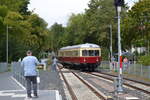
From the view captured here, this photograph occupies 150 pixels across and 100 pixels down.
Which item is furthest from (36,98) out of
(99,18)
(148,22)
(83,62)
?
(99,18)

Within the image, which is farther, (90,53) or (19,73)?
(90,53)

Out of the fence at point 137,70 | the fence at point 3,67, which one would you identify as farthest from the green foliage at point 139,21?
the fence at point 3,67

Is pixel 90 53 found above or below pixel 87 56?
above

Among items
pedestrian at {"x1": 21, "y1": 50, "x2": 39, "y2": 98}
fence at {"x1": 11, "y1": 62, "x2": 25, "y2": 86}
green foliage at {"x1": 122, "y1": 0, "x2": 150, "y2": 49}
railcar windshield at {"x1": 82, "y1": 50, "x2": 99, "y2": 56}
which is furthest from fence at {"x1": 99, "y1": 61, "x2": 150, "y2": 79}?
pedestrian at {"x1": 21, "y1": 50, "x2": 39, "y2": 98}

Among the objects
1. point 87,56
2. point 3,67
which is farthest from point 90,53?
point 3,67

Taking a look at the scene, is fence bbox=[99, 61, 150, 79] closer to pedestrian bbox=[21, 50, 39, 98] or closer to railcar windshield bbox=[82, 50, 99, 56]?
railcar windshield bbox=[82, 50, 99, 56]

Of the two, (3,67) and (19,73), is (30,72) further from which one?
(3,67)

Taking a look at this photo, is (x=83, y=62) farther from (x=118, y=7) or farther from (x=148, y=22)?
(x=118, y=7)

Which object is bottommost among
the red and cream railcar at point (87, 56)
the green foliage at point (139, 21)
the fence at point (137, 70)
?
the fence at point (137, 70)

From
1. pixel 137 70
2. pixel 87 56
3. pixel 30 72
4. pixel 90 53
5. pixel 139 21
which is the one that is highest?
pixel 139 21

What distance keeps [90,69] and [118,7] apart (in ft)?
97.3

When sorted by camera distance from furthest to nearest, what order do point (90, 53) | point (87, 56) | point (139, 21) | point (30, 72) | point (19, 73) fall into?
point (90, 53), point (87, 56), point (139, 21), point (19, 73), point (30, 72)

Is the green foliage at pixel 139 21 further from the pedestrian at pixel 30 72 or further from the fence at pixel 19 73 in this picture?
the pedestrian at pixel 30 72

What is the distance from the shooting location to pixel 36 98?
1512 centimetres
